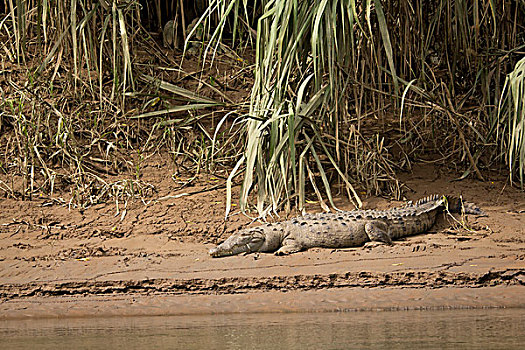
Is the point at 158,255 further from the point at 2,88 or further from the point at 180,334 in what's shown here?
the point at 2,88

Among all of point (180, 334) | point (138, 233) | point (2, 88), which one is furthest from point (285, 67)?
point (2, 88)

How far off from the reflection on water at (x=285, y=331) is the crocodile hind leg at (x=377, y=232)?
1.40 metres

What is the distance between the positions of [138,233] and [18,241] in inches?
33.6

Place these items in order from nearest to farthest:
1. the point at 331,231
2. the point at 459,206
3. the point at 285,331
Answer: the point at 285,331
the point at 331,231
the point at 459,206

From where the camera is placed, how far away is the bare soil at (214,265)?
4.21 m

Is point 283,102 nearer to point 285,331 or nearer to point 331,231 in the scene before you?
point 331,231

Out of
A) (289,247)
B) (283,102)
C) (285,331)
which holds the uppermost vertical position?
(283,102)

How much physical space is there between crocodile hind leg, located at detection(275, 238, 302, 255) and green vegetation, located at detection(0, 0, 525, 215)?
428mm

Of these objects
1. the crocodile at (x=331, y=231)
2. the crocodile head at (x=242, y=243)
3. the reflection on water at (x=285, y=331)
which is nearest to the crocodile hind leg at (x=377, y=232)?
the crocodile at (x=331, y=231)

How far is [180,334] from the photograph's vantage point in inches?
134

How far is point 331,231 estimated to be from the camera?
536cm

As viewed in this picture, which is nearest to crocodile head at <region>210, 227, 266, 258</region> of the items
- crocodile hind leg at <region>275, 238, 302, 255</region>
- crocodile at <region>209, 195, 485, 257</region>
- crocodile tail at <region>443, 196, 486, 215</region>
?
crocodile at <region>209, 195, 485, 257</region>

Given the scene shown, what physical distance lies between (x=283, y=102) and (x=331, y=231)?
42.7 inches

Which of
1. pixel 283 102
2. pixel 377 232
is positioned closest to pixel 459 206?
pixel 377 232
